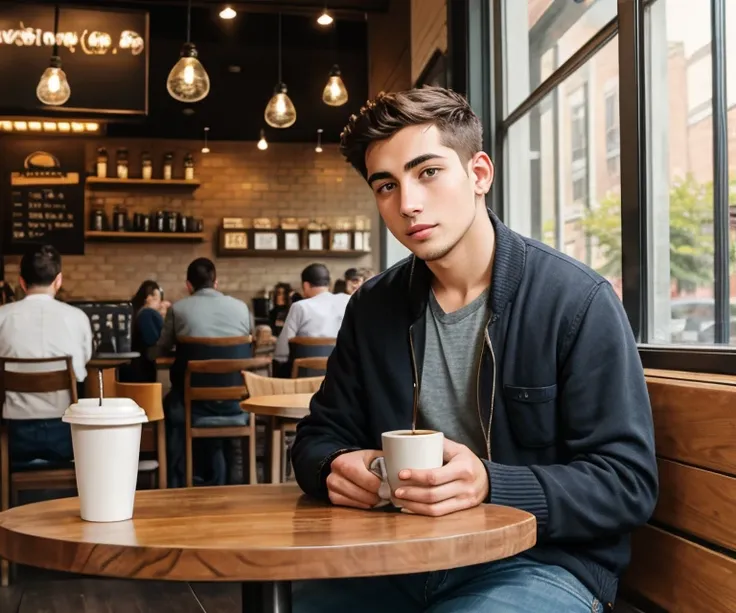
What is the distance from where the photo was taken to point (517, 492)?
1.28 m

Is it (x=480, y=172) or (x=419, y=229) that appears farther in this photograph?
(x=480, y=172)

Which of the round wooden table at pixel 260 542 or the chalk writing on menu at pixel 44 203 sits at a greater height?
the chalk writing on menu at pixel 44 203

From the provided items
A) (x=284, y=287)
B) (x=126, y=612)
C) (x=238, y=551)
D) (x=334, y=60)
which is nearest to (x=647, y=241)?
(x=238, y=551)

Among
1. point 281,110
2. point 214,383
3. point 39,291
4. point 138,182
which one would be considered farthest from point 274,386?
point 138,182

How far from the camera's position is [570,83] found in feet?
11.1

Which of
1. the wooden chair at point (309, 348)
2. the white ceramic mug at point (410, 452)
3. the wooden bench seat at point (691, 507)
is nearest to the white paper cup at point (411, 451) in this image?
the white ceramic mug at point (410, 452)

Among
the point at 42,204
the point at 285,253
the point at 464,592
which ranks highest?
the point at 42,204

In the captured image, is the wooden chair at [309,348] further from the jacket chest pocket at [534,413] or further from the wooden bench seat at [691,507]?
the jacket chest pocket at [534,413]

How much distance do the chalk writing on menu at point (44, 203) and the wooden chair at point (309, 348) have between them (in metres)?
5.28

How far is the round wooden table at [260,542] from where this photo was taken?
38.7 inches

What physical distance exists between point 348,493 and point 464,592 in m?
0.22

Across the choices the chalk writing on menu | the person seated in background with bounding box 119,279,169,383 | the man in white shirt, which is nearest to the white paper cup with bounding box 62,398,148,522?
the man in white shirt

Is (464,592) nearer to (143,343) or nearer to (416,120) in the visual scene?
(416,120)

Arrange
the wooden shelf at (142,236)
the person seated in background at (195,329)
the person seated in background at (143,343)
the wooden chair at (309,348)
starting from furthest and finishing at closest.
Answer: the wooden shelf at (142,236)
the person seated in background at (143,343)
the person seated in background at (195,329)
the wooden chair at (309,348)
